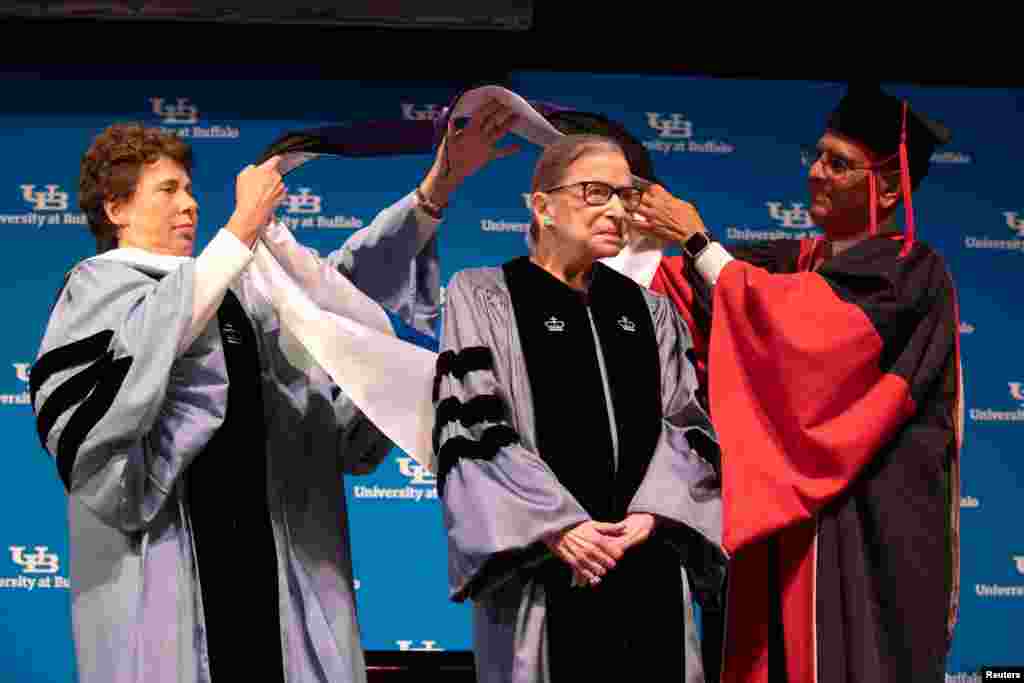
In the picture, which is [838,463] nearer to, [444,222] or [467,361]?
[467,361]

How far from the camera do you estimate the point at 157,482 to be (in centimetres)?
332

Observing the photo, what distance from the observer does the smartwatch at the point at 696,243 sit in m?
3.69

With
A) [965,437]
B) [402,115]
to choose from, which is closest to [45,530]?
[402,115]

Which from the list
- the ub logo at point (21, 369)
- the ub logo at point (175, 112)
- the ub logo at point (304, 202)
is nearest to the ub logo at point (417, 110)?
the ub logo at point (304, 202)

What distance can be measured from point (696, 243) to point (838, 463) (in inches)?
28.9

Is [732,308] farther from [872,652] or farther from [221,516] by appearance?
[221,516]

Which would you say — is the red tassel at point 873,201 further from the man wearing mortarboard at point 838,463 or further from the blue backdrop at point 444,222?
the blue backdrop at point 444,222

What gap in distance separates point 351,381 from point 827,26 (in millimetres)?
3307

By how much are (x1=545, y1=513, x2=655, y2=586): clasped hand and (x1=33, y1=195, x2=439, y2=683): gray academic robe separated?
772mm

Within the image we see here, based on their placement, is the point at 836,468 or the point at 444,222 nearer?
the point at 836,468

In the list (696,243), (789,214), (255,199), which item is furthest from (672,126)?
(255,199)

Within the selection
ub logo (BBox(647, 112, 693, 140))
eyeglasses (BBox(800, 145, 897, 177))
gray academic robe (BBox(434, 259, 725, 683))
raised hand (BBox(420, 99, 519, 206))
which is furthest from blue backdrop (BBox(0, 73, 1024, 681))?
gray academic robe (BBox(434, 259, 725, 683))

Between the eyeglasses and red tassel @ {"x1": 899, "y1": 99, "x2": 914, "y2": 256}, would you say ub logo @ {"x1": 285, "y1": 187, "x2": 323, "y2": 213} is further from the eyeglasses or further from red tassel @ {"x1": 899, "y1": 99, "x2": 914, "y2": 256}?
red tassel @ {"x1": 899, "y1": 99, "x2": 914, "y2": 256}

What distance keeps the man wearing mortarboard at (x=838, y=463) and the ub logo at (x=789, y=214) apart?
2.41 meters
